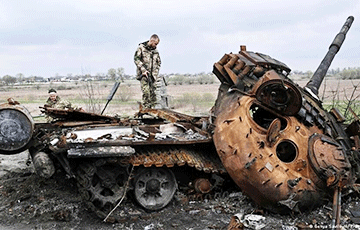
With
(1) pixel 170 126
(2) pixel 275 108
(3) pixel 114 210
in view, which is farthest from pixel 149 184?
(2) pixel 275 108

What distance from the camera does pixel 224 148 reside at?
22.9ft

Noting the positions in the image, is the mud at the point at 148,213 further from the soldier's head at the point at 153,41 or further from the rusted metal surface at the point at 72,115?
the soldier's head at the point at 153,41

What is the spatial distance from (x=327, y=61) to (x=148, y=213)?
4965mm

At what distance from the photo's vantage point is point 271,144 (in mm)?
6867

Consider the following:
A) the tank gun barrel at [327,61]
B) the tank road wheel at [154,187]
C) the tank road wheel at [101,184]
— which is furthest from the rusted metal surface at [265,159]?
the tank gun barrel at [327,61]

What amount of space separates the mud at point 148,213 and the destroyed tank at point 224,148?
0.21m

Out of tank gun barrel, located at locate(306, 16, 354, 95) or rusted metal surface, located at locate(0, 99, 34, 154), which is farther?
tank gun barrel, located at locate(306, 16, 354, 95)

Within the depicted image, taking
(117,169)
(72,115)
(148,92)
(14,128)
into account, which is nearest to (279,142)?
(117,169)

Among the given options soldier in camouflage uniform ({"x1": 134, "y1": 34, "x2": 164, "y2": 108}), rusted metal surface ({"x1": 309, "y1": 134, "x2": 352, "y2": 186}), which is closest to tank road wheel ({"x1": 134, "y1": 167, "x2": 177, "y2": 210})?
rusted metal surface ({"x1": 309, "y1": 134, "x2": 352, "y2": 186})

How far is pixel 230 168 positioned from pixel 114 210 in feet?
6.45

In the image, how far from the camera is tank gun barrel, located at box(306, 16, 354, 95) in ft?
29.0

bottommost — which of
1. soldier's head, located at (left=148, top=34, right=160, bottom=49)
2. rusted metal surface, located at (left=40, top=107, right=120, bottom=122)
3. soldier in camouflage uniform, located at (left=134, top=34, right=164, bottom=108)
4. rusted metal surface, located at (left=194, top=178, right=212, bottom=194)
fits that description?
rusted metal surface, located at (left=194, top=178, right=212, bottom=194)

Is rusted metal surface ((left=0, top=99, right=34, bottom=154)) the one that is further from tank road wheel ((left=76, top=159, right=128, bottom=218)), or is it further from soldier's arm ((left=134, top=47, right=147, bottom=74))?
soldier's arm ((left=134, top=47, right=147, bottom=74))

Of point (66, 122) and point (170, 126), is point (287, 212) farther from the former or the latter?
point (66, 122)
